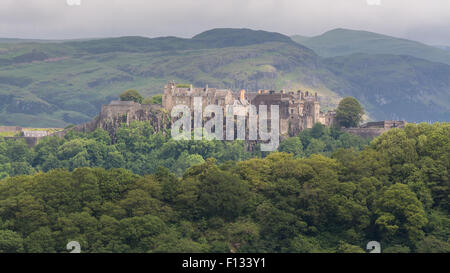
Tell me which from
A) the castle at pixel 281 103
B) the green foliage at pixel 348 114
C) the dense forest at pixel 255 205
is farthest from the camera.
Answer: the green foliage at pixel 348 114

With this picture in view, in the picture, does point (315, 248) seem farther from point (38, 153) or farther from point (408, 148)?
point (38, 153)

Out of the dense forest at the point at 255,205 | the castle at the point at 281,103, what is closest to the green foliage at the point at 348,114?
the castle at the point at 281,103

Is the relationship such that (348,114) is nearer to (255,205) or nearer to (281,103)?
(281,103)

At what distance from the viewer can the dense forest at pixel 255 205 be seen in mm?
73188

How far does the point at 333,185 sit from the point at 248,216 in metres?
8.22

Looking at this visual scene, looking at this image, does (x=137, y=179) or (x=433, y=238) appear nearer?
(x=433, y=238)

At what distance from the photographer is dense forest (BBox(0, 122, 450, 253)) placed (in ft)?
240

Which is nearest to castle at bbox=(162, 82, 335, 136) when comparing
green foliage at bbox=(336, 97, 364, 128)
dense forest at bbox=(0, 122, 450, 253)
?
green foliage at bbox=(336, 97, 364, 128)

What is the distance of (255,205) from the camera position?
80.6 meters

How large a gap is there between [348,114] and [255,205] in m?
61.8

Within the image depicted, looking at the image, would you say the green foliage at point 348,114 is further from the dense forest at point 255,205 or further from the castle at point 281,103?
the dense forest at point 255,205

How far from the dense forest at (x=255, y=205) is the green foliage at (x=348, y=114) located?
1846 inches
